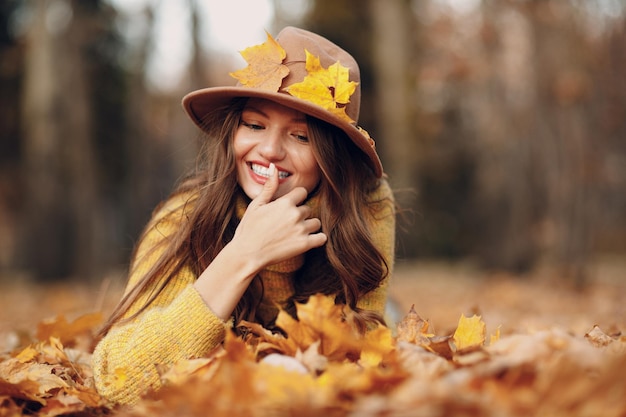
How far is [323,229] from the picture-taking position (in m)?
2.30

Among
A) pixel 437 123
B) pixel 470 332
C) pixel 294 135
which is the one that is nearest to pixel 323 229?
pixel 294 135

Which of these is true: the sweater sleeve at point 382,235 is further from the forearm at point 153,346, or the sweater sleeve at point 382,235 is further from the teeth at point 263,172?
the forearm at point 153,346

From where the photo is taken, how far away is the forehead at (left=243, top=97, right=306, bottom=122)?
2.22 m

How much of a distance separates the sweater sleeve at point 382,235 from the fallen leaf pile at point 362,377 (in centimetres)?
42

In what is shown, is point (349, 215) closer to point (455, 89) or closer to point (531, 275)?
point (531, 275)

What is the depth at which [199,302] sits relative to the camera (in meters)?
1.93

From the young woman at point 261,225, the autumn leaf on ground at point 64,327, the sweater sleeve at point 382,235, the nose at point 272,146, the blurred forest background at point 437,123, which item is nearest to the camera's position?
the young woman at point 261,225

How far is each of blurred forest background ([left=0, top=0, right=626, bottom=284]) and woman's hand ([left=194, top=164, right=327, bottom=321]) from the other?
916 mm

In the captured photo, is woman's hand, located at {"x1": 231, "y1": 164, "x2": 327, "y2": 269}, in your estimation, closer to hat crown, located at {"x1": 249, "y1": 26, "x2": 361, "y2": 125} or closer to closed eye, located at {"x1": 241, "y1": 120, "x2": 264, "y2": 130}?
closed eye, located at {"x1": 241, "y1": 120, "x2": 264, "y2": 130}

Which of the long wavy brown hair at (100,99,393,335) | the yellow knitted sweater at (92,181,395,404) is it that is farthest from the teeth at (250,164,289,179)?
the yellow knitted sweater at (92,181,395,404)


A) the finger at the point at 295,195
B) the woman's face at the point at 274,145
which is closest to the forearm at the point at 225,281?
the finger at the point at 295,195

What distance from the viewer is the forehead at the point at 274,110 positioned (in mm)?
2217

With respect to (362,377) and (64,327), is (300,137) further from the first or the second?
(64,327)

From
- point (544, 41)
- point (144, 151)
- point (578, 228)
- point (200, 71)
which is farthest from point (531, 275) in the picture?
point (144, 151)
